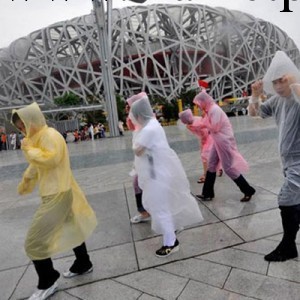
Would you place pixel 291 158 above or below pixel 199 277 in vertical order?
above

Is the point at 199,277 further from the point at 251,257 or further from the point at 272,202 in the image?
the point at 272,202

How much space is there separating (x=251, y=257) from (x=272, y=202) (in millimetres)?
1679

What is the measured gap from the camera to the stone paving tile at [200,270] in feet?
8.50

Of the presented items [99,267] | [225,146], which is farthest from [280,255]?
[225,146]

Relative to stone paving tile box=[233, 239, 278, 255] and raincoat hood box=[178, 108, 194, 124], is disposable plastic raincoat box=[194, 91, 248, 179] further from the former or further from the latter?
stone paving tile box=[233, 239, 278, 255]

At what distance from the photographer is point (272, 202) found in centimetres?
440

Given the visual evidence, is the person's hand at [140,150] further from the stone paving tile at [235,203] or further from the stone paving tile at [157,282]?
the stone paving tile at [235,203]

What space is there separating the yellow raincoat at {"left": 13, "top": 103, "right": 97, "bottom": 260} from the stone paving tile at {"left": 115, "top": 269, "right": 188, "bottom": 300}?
528mm

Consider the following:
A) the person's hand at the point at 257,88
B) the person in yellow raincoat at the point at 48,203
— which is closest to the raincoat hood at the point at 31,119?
the person in yellow raincoat at the point at 48,203

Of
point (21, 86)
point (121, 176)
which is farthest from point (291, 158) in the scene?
point (21, 86)

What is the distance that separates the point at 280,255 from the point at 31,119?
7.52 ft

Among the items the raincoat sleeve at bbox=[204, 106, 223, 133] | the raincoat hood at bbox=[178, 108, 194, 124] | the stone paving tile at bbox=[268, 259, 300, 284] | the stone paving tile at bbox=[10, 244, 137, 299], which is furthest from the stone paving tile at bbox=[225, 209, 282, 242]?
the raincoat hood at bbox=[178, 108, 194, 124]

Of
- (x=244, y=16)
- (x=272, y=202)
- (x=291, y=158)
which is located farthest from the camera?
(x=244, y=16)

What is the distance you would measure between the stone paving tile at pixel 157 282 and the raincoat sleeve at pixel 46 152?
1.11 metres
